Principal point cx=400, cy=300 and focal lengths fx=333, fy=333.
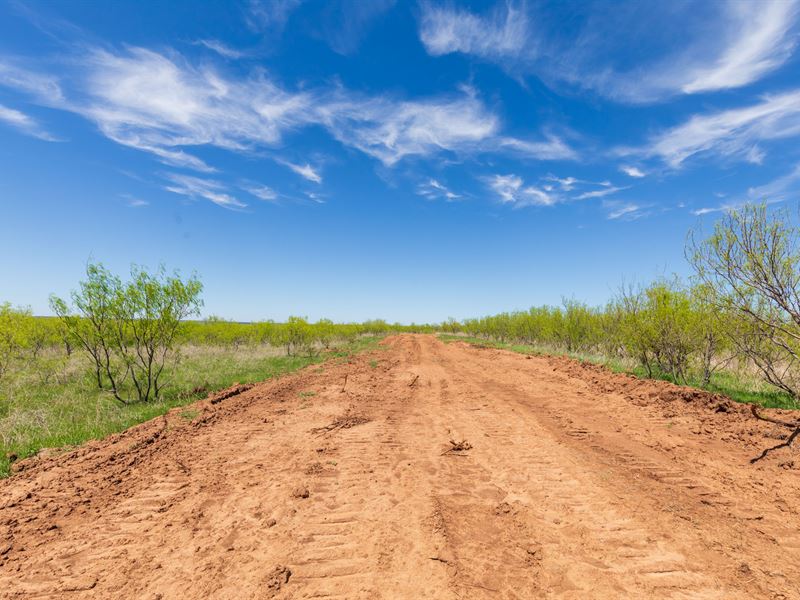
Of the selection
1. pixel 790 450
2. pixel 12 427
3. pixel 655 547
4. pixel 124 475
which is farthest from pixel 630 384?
pixel 12 427

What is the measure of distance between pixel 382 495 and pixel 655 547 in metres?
3.08

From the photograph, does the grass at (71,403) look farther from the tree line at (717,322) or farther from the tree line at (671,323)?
the tree line at (717,322)

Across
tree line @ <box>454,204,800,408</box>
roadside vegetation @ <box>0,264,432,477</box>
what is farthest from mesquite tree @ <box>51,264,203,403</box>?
tree line @ <box>454,204,800,408</box>

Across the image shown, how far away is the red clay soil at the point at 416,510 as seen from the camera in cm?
305

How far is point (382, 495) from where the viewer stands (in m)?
4.55

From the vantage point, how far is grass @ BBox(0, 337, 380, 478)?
7.37 m

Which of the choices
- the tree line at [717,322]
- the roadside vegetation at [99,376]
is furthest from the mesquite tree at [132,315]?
the tree line at [717,322]

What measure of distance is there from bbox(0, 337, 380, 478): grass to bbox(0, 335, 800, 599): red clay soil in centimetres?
112

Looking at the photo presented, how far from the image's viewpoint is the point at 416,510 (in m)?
4.15

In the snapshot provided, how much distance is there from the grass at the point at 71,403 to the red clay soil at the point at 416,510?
3.68ft

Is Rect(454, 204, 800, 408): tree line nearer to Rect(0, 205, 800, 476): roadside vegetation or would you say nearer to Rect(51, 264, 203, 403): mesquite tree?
Rect(0, 205, 800, 476): roadside vegetation

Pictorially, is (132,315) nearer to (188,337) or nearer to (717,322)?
(188,337)

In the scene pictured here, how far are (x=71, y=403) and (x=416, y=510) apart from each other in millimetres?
12847

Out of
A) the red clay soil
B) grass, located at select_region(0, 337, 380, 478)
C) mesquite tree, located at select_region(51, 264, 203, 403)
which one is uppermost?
mesquite tree, located at select_region(51, 264, 203, 403)
